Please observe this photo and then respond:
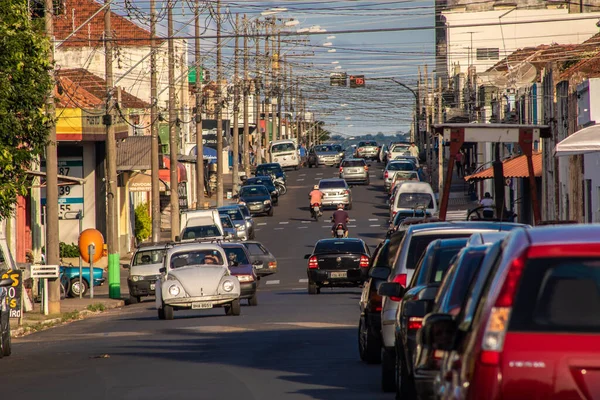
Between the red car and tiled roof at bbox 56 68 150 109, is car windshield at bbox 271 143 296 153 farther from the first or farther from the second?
the red car

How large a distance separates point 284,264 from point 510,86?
17675 mm

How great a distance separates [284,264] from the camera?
46844 millimetres

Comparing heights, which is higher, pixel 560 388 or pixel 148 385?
pixel 560 388

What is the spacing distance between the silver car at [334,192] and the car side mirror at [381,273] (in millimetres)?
50008

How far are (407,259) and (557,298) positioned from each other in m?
7.78

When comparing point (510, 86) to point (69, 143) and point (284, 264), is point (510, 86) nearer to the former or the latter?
point (284, 264)

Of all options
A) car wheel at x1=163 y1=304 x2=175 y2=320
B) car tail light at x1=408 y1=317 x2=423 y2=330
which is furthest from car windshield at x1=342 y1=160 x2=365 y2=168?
car tail light at x1=408 y1=317 x2=423 y2=330

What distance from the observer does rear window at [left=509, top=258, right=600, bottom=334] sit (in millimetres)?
5750

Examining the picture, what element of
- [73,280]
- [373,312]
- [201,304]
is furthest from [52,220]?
[373,312]

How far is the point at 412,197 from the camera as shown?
50.6 metres

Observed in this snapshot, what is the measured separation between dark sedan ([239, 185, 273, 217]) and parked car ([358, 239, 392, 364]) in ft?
161

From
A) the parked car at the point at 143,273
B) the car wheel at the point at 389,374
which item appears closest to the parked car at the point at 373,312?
the car wheel at the point at 389,374

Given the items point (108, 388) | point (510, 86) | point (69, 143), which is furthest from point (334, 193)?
point (108, 388)

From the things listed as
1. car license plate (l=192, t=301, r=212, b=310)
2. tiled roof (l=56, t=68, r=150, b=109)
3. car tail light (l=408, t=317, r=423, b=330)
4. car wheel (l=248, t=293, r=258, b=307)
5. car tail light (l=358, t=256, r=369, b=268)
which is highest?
tiled roof (l=56, t=68, r=150, b=109)
